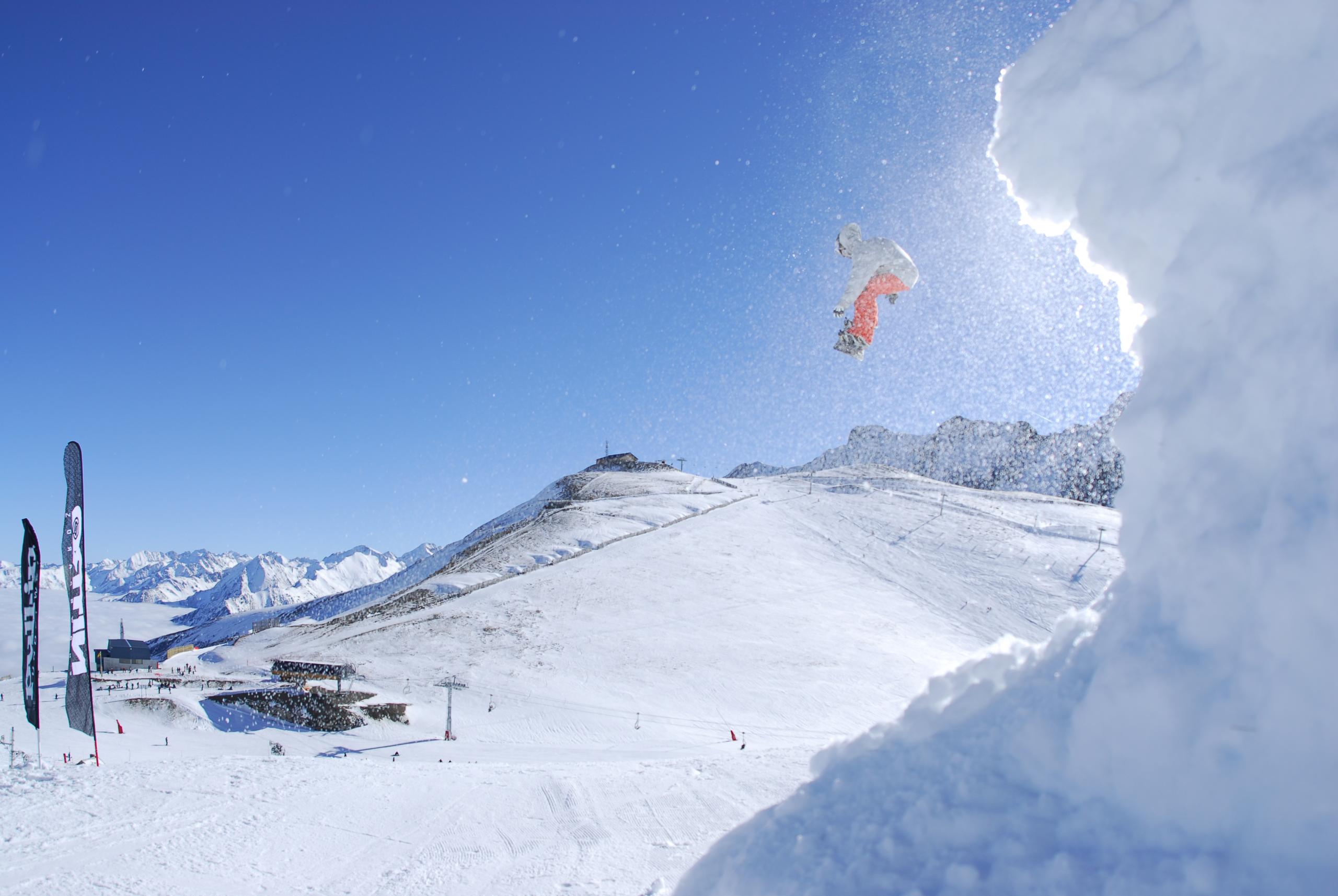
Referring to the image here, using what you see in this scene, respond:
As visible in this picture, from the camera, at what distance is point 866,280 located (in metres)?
9.72

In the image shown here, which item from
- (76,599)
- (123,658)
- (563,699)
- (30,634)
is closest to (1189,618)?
(76,599)

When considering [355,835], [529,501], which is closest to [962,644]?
[355,835]

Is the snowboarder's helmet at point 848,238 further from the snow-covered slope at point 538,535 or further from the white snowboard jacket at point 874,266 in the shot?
the snow-covered slope at point 538,535

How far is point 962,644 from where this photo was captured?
111 feet

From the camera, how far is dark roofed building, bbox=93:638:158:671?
41.5 meters

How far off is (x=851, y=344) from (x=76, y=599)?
1786 centimetres

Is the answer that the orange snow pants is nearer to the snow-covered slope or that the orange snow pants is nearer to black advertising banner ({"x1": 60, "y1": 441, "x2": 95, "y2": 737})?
black advertising banner ({"x1": 60, "y1": 441, "x2": 95, "y2": 737})

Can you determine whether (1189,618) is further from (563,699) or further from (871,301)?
(563,699)

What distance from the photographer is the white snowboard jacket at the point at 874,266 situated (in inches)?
379

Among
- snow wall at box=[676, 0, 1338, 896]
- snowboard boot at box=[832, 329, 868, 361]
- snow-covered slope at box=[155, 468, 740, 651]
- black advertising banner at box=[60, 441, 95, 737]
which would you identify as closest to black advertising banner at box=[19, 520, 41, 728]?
black advertising banner at box=[60, 441, 95, 737]

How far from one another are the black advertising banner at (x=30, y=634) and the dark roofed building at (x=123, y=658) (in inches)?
1157

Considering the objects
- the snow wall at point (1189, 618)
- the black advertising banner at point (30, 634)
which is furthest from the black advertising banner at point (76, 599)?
the snow wall at point (1189, 618)

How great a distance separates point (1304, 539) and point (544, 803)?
1240cm

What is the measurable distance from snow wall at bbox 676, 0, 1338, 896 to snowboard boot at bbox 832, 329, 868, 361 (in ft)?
19.9
